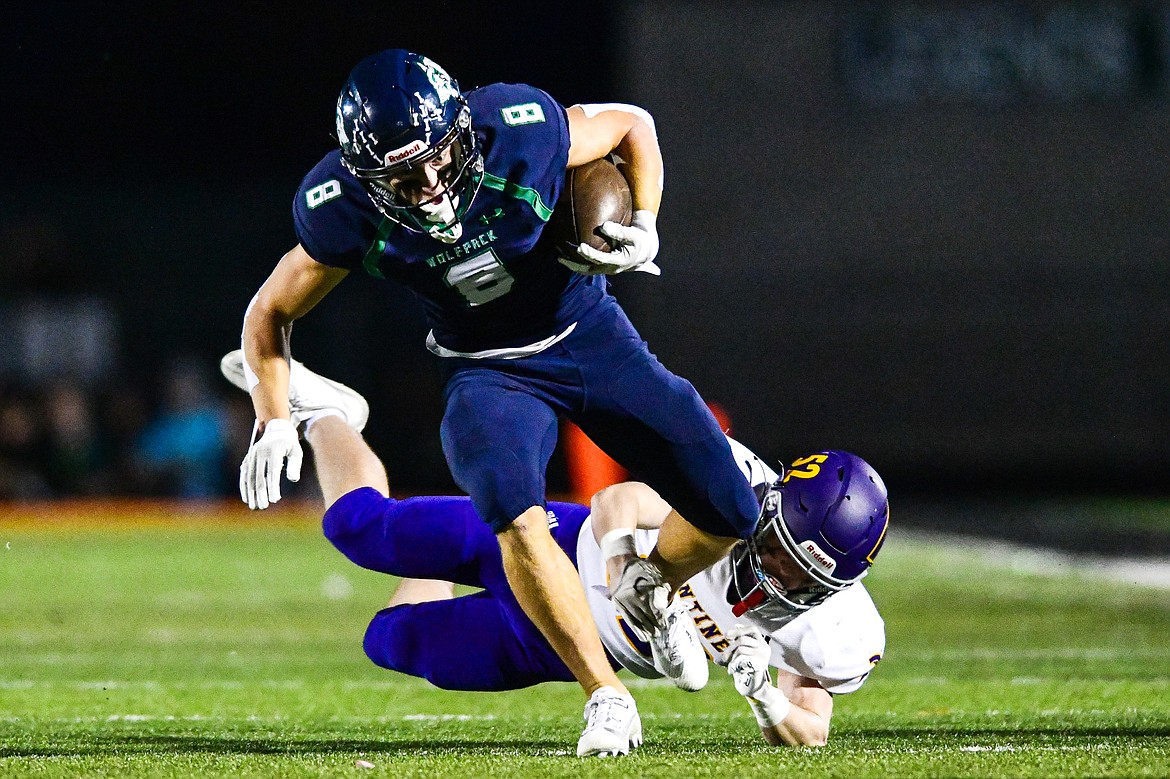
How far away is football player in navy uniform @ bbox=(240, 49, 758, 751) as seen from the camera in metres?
3.45

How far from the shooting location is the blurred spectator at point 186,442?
42.7 feet

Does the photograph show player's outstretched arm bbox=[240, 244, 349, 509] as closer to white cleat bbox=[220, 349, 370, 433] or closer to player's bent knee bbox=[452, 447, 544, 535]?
player's bent knee bbox=[452, 447, 544, 535]

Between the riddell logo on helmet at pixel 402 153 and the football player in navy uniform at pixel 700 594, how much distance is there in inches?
32.1

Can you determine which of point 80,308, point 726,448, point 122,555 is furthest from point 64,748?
point 80,308

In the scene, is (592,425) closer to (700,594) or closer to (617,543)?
(617,543)

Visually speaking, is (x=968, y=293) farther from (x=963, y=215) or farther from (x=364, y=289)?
(x=364, y=289)

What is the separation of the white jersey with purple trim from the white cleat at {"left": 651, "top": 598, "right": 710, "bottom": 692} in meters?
0.14

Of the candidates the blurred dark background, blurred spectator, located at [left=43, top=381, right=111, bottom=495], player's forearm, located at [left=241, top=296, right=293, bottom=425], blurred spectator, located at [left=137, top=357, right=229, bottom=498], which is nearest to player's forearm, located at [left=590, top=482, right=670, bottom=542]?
player's forearm, located at [left=241, top=296, right=293, bottom=425]

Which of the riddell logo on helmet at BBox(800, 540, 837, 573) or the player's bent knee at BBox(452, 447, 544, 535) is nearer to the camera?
the player's bent knee at BBox(452, 447, 544, 535)

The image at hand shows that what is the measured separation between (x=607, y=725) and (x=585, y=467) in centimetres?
861

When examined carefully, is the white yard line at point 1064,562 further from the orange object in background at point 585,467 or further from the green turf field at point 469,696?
the orange object in background at point 585,467

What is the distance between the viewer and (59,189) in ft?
49.2

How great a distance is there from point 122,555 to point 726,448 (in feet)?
24.0

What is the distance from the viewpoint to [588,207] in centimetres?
370
